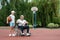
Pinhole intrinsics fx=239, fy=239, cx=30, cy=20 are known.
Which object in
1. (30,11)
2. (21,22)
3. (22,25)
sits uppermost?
(30,11)

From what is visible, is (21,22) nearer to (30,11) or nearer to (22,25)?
(22,25)

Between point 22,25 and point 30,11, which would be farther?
point 30,11

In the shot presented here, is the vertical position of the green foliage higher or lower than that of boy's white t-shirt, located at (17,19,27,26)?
higher

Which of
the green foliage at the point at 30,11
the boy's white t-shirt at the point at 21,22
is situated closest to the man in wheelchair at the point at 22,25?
the boy's white t-shirt at the point at 21,22

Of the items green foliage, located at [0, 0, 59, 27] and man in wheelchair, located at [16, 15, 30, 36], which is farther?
green foliage, located at [0, 0, 59, 27]

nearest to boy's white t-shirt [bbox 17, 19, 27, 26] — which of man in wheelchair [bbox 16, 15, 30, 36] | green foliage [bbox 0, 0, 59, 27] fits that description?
man in wheelchair [bbox 16, 15, 30, 36]

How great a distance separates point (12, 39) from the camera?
47.8 ft

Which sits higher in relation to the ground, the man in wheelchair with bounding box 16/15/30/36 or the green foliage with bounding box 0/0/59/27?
the green foliage with bounding box 0/0/59/27

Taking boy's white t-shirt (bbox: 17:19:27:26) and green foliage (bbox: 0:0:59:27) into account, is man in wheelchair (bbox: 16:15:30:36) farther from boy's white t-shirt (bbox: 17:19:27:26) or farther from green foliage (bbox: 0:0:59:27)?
green foliage (bbox: 0:0:59:27)

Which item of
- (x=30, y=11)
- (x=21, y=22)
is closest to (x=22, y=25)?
(x=21, y=22)

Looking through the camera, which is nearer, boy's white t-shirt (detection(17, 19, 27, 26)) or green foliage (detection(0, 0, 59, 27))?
boy's white t-shirt (detection(17, 19, 27, 26))

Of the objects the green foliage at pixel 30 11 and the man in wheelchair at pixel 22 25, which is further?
the green foliage at pixel 30 11

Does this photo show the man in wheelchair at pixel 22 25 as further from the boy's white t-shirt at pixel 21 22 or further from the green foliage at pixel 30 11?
the green foliage at pixel 30 11

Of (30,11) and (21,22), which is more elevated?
(30,11)
